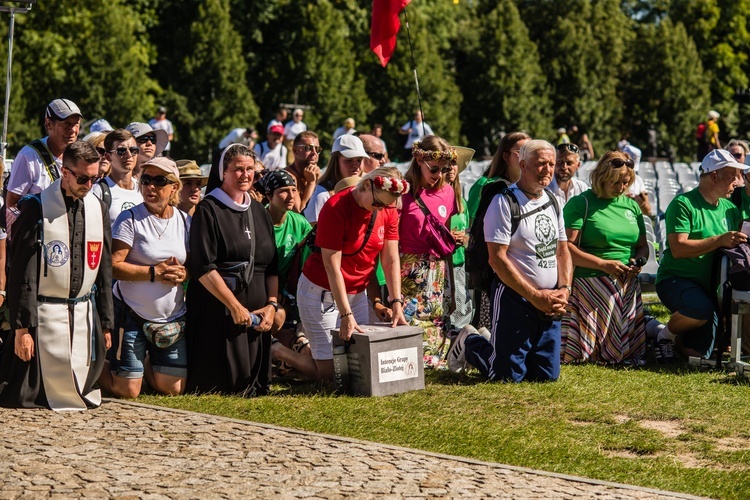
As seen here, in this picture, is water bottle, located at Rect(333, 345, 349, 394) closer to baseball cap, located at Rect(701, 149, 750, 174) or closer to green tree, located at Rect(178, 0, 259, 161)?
baseball cap, located at Rect(701, 149, 750, 174)

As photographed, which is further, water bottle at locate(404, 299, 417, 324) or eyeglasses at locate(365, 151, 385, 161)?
eyeglasses at locate(365, 151, 385, 161)

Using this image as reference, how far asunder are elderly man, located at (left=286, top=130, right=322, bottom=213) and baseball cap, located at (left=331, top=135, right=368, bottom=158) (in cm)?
66

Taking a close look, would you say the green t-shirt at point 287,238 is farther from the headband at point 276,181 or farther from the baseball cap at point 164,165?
the baseball cap at point 164,165

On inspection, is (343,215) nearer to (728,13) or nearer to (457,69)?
(457,69)

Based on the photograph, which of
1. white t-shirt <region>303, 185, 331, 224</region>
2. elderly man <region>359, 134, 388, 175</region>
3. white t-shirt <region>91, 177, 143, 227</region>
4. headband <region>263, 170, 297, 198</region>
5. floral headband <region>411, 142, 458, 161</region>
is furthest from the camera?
elderly man <region>359, 134, 388, 175</region>

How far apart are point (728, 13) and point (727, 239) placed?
182 feet

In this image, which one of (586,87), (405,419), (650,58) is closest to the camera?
(405,419)

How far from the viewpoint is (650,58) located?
173ft

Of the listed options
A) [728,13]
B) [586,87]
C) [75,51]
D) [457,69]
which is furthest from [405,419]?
[728,13]

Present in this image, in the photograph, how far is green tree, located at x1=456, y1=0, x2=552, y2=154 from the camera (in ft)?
154

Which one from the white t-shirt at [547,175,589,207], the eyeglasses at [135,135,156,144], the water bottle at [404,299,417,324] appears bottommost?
the water bottle at [404,299,417,324]

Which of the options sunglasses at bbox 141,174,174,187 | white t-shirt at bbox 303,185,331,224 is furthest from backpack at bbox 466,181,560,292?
sunglasses at bbox 141,174,174,187

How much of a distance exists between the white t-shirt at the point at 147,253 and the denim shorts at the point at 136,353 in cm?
10

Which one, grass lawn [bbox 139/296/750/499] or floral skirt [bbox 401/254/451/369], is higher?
floral skirt [bbox 401/254/451/369]
